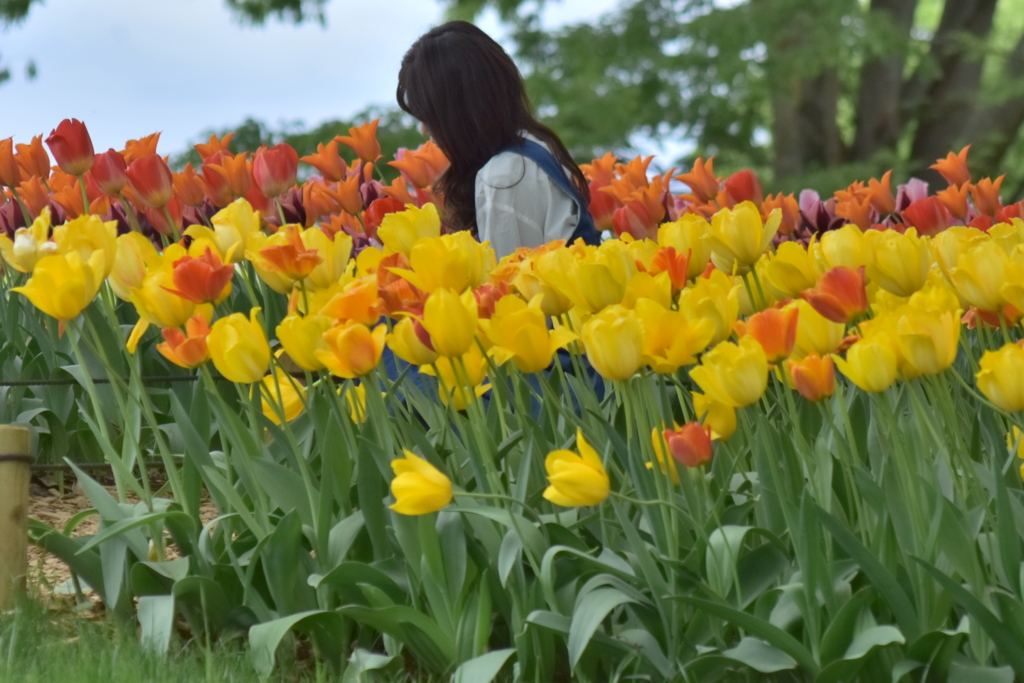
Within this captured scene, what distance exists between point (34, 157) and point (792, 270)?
2760 millimetres

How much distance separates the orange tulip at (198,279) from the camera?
2045 mm

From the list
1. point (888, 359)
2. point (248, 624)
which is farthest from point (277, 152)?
point (888, 359)

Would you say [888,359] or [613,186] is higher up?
[888,359]

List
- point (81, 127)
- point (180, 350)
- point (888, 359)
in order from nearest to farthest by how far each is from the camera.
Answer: point (888, 359), point (180, 350), point (81, 127)

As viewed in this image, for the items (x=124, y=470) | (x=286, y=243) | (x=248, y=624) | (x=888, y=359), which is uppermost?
(x=286, y=243)

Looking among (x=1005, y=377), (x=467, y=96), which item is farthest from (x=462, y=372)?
(x=467, y=96)

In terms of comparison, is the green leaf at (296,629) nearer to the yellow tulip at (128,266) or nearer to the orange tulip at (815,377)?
the yellow tulip at (128,266)

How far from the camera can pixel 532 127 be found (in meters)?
3.81

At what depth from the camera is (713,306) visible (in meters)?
1.99

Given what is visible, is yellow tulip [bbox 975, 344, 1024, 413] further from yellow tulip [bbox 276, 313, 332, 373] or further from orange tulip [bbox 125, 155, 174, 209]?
orange tulip [bbox 125, 155, 174, 209]

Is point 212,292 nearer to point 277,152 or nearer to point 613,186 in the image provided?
point 277,152

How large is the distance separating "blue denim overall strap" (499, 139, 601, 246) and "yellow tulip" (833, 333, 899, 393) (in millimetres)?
1883

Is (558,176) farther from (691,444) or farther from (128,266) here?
(691,444)

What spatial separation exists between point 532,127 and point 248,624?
210 cm
